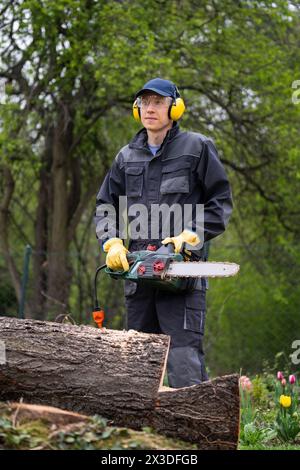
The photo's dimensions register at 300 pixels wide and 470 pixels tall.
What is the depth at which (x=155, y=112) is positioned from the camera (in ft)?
16.0

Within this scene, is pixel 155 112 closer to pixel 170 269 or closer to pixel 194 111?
pixel 170 269

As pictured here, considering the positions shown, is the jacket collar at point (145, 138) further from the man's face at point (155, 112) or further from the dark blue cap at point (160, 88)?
the dark blue cap at point (160, 88)

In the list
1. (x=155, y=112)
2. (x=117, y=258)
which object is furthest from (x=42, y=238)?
(x=117, y=258)

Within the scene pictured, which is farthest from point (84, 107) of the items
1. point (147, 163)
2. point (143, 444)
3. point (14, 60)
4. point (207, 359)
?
point (143, 444)

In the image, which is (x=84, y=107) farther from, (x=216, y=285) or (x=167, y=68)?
(x=216, y=285)

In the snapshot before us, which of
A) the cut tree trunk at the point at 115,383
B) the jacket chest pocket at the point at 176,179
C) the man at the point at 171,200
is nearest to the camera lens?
the cut tree trunk at the point at 115,383

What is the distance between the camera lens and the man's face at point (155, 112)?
4867 millimetres

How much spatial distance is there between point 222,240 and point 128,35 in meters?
5.40

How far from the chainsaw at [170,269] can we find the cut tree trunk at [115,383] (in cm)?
36

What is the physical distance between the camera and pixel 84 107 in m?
10.4

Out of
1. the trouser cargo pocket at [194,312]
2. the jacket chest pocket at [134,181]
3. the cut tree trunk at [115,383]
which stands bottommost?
the cut tree trunk at [115,383]

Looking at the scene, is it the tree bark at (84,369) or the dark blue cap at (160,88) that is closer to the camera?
the tree bark at (84,369)

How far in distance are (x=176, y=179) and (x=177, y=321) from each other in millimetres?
811

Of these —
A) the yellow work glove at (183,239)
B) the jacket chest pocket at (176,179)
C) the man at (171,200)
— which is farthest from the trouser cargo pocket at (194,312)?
the jacket chest pocket at (176,179)
